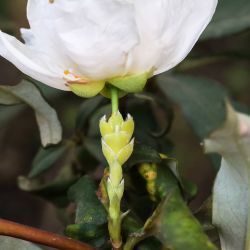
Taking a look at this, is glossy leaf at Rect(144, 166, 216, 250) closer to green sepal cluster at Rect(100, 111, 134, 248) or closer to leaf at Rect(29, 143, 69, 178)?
green sepal cluster at Rect(100, 111, 134, 248)

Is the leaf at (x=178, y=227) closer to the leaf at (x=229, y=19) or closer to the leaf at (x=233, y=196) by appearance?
the leaf at (x=233, y=196)

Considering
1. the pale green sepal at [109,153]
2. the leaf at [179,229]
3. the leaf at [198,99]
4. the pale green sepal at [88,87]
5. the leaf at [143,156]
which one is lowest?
the leaf at [198,99]

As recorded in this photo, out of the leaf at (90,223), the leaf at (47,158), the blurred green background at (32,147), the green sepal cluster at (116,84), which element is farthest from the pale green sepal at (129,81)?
the blurred green background at (32,147)

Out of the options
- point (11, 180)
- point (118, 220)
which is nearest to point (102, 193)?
point (118, 220)

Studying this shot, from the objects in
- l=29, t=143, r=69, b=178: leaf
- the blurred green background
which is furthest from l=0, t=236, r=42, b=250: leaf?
the blurred green background

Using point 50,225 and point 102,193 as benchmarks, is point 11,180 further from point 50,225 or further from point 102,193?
point 102,193

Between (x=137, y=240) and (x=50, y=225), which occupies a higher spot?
(x=137, y=240)

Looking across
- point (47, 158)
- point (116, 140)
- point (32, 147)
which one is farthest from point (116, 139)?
point (32, 147)
